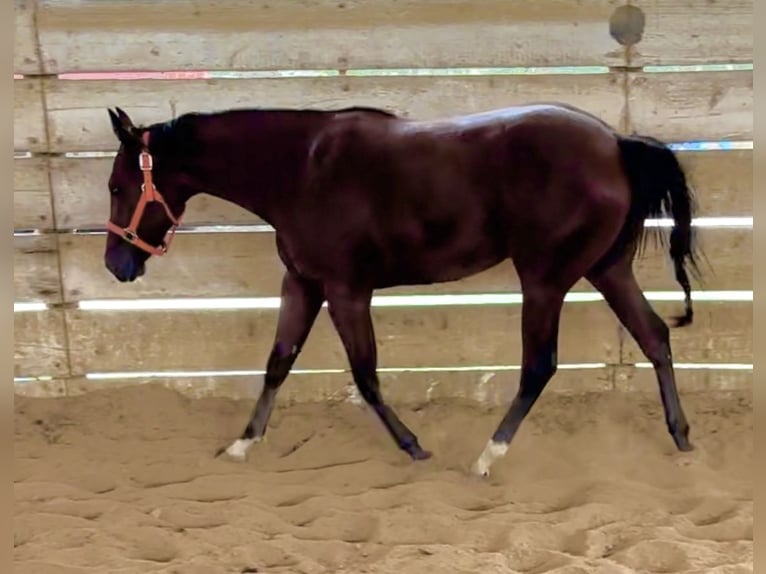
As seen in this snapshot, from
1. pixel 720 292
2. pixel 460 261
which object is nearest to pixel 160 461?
pixel 460 261

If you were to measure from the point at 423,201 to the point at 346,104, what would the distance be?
56 centimetres

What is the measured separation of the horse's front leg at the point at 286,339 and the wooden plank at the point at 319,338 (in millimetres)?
270

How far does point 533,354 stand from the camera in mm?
2266

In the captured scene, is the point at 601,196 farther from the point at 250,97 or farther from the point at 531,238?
the point at 250,97

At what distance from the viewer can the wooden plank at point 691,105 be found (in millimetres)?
2596

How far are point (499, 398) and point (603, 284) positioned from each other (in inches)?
22.3

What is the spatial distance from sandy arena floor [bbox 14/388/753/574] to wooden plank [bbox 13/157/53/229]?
22.8 inches

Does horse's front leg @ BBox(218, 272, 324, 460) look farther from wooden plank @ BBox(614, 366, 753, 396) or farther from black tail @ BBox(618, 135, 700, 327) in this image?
wooden plank @ BBox(614, 366, 753, 396)

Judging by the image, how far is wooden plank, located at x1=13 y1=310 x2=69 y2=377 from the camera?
274cm

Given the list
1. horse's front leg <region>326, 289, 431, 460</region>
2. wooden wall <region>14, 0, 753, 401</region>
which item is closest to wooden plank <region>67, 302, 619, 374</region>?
wooden wall <region>14, 0, 753, 401</region>

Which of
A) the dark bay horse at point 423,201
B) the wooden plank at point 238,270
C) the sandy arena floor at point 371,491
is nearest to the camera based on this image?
the sandy arena floor at point 371,491

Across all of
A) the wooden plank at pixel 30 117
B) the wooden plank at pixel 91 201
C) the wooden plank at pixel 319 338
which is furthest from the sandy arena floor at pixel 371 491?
the wooden plank at pixel 30 117

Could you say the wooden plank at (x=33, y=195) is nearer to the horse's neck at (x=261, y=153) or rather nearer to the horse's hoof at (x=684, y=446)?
the horse's neck at (x=261, y=153)

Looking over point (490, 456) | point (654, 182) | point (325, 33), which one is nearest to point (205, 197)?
point (325, 33)
